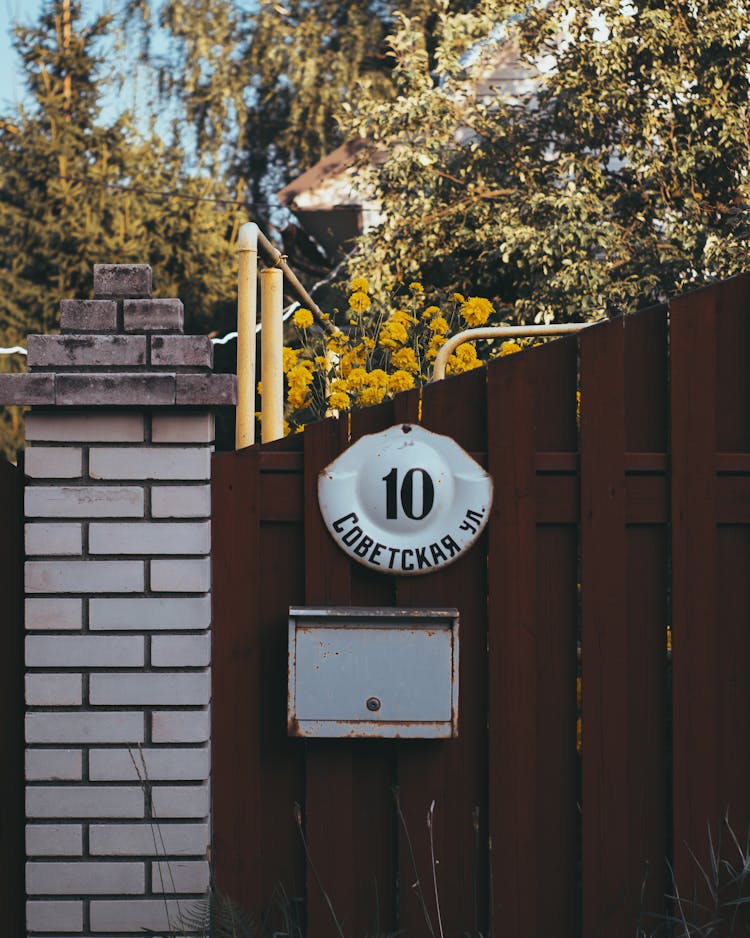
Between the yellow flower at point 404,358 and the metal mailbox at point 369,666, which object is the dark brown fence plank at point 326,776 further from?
the yellow flower at point 404,358

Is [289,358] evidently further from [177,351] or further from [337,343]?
[177,351]

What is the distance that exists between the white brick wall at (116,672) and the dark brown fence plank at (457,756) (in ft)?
1.69

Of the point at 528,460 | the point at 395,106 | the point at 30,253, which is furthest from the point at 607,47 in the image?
the point at 30,253

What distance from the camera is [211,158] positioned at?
1975 centimetres

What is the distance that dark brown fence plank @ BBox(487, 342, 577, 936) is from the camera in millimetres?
2691

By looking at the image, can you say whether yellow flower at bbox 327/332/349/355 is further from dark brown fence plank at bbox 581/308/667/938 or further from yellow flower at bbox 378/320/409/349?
dark brown fence plank at bbox 581/308/667/938

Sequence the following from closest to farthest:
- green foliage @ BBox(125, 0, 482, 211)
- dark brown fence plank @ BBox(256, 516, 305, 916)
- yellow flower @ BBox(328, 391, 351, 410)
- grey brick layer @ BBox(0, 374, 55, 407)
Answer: grey brick layer @ BBox(0, 374, 55, 407)
dark brown fence plank @ BBox(256, 516, 305, 916)
yellow flower @ BBox(328, 391, 351, 410)
green foliage @ BBox(125, 0, 482, 211)

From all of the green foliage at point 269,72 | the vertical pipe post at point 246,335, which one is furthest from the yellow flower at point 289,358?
the green foliage at point 269,72

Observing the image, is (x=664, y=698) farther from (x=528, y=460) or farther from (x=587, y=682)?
(x=528, y=460)

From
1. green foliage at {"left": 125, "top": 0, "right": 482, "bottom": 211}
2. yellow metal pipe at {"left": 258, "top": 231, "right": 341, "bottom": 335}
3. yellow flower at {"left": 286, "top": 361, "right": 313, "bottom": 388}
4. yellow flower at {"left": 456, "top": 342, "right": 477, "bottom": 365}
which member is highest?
green foliage at {"left": 125, "top": 0, "right": 482, "bottom": 211}

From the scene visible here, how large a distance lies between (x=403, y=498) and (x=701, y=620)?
2.63 ft

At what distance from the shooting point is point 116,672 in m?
2.68

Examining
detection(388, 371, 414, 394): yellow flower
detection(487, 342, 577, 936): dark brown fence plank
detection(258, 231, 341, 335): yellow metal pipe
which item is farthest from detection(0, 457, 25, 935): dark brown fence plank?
detection(388, 371, 414, 394): yellow flower

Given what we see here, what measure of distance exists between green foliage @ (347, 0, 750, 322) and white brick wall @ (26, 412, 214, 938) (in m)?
5.96
